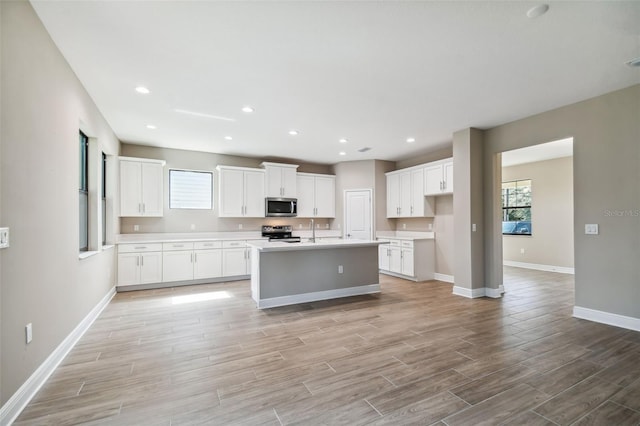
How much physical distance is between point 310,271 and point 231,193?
2.87m

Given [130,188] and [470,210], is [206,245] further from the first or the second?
[470,210]

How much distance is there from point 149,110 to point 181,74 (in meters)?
1.33

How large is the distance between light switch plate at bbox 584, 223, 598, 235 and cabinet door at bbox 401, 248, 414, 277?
2.86 metres

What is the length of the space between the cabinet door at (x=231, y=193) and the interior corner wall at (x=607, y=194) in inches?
222

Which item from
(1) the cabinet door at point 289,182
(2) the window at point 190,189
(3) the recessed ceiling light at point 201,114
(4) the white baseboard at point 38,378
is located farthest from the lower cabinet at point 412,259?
(4) the white baseboard at point 38,378

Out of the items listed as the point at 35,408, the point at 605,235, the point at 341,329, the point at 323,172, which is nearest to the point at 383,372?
the point at 341,329

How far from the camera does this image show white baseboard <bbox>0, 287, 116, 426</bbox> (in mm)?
1809

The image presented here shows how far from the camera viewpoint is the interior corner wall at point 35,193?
72.7 inches

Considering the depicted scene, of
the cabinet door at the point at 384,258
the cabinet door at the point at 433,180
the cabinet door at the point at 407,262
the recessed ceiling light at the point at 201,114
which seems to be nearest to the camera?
the recessed ceiling light at the point at 201,114

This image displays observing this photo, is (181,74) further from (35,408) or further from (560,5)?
(560,5)

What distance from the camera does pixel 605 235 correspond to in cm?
355

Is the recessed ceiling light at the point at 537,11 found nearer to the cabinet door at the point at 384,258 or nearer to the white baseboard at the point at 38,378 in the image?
the white baseboard at the point at 38,378

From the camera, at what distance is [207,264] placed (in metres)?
5.83

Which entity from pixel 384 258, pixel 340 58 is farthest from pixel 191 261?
pixel 340 58
